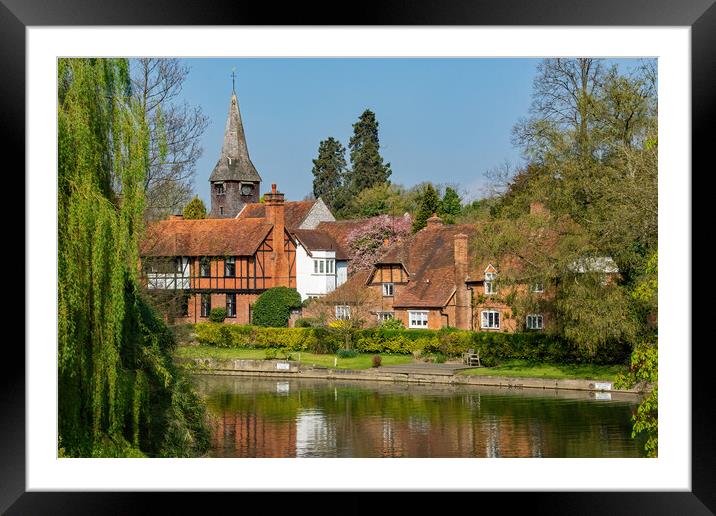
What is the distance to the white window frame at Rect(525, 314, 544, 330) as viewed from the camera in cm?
2434

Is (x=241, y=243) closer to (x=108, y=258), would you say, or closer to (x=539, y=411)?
(x=539, y=411)

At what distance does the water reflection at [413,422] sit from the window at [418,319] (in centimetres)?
468

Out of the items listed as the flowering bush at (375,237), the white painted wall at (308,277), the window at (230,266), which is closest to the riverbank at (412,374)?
the window at (230,266)

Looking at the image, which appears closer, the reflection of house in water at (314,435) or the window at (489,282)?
the reflection of house in water at (314,435)

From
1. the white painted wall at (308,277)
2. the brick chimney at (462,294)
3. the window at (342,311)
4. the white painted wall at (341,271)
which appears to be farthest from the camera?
the white painted wall at (341,271)

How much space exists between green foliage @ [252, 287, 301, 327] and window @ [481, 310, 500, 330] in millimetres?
7270

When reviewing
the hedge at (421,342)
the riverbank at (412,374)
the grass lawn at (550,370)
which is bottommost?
the riverbank at (412,374)

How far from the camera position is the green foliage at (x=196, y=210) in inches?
1529

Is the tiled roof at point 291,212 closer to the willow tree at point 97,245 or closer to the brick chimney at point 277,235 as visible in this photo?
the brick chimney at point 277,235

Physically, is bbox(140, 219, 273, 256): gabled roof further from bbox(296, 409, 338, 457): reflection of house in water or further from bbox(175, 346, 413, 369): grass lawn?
bbox(296, 409, 338, 457): reflection of house in water

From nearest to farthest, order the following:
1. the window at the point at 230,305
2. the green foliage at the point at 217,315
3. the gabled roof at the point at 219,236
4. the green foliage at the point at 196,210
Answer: the green foliage at the point at 217,315
the window at the point at 230,305
the gabled roof at the point at 219,236
the green foliage at the point at 196,210
